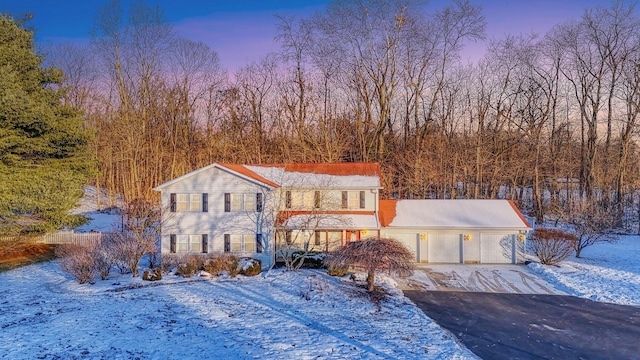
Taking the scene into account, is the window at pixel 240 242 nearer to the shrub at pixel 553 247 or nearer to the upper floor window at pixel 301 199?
the upper floor window at pixel 301 199

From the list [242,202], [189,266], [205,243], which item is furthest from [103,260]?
[242,202]

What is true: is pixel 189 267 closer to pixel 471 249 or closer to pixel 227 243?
pixel 227 243

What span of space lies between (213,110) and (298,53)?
35.7 feet

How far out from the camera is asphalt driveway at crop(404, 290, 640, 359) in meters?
10.1

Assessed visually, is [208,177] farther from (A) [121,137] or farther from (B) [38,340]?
(A) [121,137]

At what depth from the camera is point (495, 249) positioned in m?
20.9

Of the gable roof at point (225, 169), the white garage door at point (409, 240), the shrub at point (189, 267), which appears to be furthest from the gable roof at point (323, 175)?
the shrub at point (189, 267)

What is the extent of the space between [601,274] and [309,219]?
13506 mm

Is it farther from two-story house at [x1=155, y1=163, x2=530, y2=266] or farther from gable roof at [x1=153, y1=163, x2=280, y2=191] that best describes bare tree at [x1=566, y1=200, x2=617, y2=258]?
gable roof at [x1=153, y1=163, x2=280, y2=191]

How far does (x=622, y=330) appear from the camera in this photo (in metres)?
11.5

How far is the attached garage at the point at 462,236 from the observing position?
20688 millimetres

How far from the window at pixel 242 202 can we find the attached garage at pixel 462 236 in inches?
268

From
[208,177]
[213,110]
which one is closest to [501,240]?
[208,177]

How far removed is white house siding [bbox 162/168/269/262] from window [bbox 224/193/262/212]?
6.4 inches
